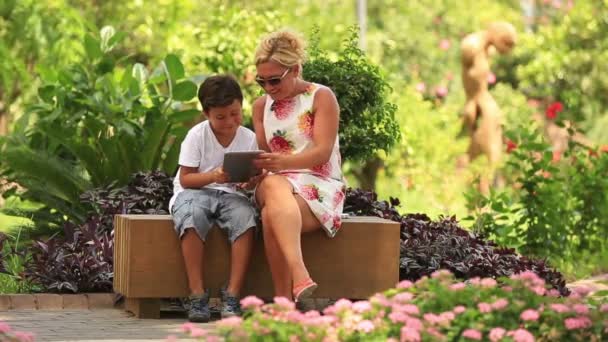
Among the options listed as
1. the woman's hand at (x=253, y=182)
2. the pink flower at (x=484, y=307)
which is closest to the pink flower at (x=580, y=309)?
the pink flower at (x=484, y=307)

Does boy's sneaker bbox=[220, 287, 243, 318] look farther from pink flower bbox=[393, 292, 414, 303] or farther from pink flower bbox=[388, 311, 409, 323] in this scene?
pink flower bbox=[388, 311, 409, 323]

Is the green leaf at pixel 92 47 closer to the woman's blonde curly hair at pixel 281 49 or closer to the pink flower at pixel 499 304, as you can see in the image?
the woman's blonde curly hair at pixel 281 49

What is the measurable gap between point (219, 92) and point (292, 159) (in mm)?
477

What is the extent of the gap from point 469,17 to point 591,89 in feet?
17.6

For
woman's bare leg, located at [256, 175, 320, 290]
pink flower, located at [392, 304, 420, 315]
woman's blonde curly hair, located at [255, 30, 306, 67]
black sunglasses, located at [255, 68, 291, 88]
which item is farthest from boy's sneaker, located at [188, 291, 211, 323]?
pink flower, located at [392, 304, 420, 315]

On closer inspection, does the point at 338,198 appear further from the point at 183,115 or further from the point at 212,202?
the point at 183,115

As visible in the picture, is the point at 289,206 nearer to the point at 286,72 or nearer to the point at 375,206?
the point at 286,72

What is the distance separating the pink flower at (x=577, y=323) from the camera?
15.2 feet

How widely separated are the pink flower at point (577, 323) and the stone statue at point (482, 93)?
12.9 metres

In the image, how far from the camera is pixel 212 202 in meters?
6.73

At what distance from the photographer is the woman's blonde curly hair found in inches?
263

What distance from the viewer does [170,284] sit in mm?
6766

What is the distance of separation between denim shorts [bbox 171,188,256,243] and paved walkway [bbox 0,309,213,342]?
47cm

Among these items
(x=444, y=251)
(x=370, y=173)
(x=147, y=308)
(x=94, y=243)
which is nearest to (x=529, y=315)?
(x=147, y=308)
